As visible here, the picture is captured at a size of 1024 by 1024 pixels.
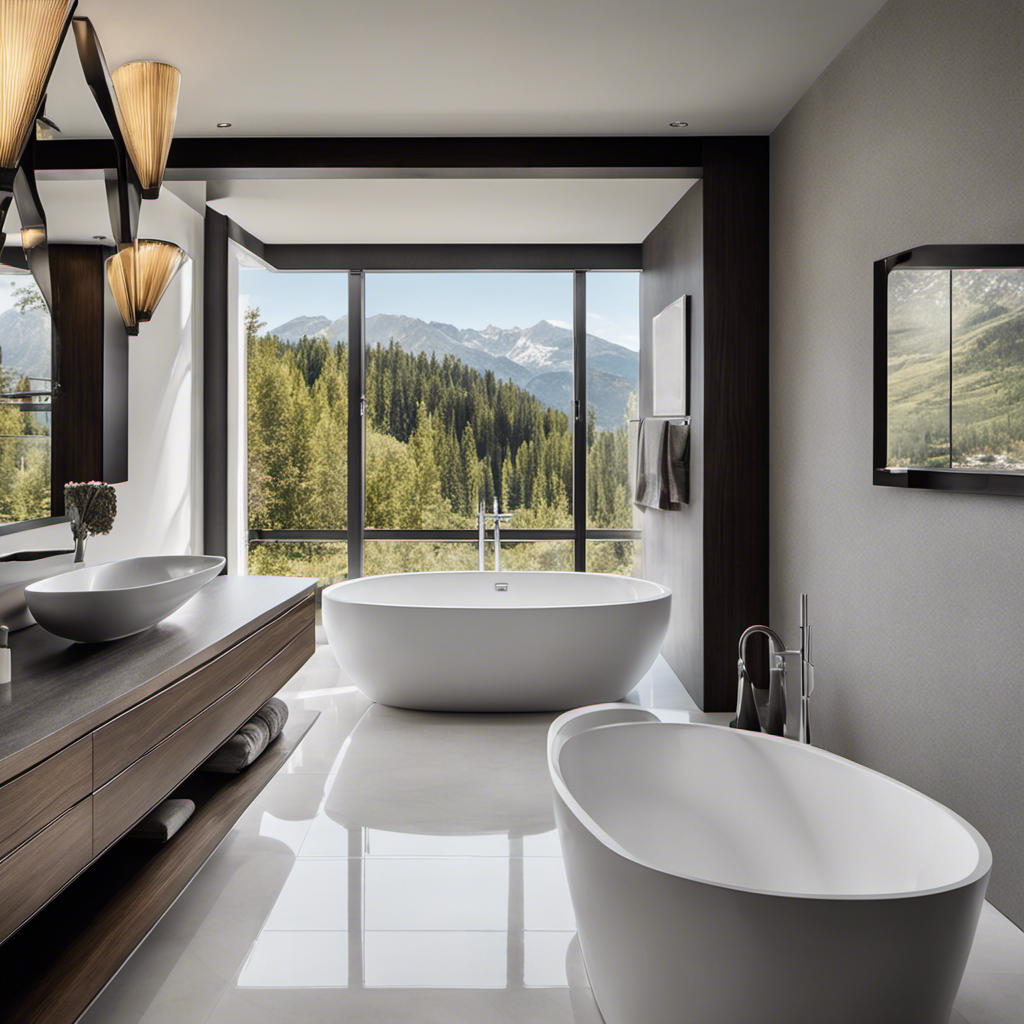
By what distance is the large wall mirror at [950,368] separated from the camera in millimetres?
2059

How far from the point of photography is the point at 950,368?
230 cm

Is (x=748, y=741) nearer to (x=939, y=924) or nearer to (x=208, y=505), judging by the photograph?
(x=939, y=924)

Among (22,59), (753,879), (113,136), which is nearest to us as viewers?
(22,59)

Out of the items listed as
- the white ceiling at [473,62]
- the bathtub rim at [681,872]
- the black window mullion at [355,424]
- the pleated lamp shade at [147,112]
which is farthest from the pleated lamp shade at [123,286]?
the black window mullion at [355,424]

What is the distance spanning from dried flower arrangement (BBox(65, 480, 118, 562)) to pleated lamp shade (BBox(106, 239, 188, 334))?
0.55 meters

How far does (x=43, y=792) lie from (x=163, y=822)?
861mm

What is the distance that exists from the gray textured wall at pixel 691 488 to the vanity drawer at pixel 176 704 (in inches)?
83.6

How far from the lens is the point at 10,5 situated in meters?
1.54

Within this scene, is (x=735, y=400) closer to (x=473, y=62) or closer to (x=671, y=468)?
(x=671, y=468)

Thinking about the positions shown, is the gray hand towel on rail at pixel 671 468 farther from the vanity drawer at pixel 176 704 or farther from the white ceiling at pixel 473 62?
the vanity drawer at pixel 176 704

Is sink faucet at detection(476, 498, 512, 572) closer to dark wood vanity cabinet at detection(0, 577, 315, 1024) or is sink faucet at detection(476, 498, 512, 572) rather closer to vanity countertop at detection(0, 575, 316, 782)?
vanity countertop at detection(0, 575, 316, 782)

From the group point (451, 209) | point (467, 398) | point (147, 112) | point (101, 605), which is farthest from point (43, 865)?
point (467, 398)

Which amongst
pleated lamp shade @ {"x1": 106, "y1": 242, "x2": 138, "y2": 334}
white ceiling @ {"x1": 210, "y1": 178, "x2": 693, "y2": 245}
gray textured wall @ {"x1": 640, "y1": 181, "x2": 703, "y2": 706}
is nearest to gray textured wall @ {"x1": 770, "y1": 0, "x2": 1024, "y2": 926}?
gray textured wall @ {"x1": 640, "y1": 181, "x2": 703, "y2": 706}

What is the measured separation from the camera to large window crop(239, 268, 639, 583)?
5.64m
